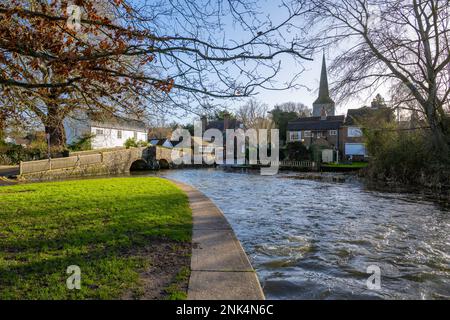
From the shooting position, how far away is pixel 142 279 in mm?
3551

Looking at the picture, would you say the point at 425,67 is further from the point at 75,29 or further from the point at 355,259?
the point at 75,29

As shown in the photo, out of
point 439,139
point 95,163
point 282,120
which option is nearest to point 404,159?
point 439,139

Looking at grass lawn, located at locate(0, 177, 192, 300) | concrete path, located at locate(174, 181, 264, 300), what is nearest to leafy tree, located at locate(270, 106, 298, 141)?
grass lawn, located at locate(0, 177, 192, 300)

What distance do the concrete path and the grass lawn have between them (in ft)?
0.53

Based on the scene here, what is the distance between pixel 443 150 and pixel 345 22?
8.78 meters

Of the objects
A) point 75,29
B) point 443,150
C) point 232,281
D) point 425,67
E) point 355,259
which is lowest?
point 355,259

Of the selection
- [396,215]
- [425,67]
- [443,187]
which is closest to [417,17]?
[425,67]

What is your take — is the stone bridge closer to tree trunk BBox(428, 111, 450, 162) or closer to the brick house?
the brick house

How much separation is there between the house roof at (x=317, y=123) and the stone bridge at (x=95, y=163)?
2390 cm

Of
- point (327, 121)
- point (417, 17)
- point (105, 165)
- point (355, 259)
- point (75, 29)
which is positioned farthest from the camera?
point (327, 121)

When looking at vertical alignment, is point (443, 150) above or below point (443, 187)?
above

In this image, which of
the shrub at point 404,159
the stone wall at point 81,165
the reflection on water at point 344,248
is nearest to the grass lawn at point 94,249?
the reflection on water at point 344,248

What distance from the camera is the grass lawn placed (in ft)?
10.7

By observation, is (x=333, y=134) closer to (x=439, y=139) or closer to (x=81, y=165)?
(x=439, y=139)
